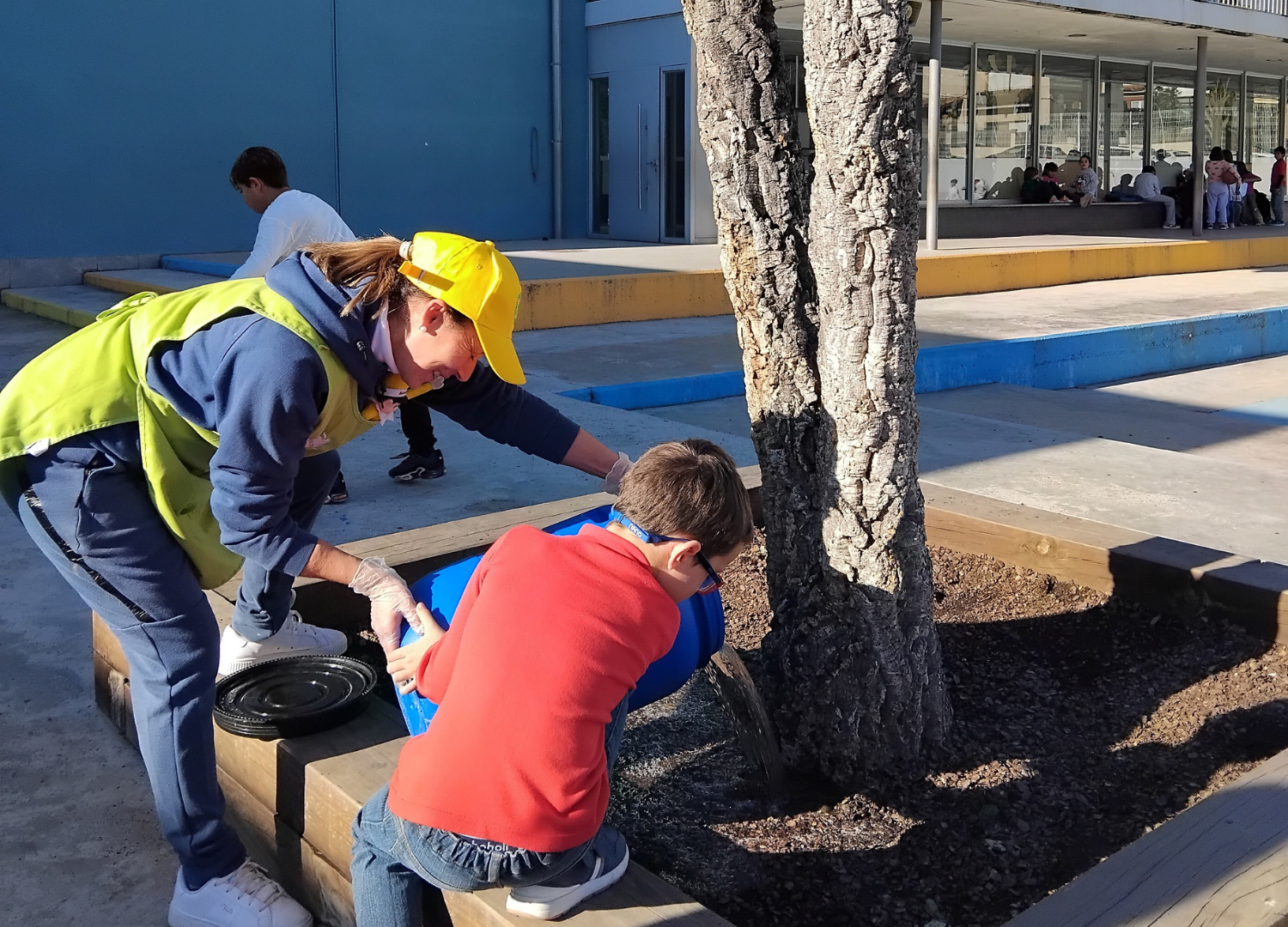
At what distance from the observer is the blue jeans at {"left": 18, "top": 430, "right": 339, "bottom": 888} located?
218 centimetres

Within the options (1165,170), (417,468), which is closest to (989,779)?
(417,468)

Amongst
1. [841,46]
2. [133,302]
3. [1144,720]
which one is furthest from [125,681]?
[1144,720]

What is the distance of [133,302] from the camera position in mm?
2414

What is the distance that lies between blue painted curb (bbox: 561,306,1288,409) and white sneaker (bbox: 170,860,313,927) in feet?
17.4

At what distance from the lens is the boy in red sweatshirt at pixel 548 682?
174cm

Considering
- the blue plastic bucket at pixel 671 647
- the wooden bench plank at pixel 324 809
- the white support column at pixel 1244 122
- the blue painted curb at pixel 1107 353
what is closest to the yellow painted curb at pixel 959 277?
the blue painted curb at pixel 1107 353

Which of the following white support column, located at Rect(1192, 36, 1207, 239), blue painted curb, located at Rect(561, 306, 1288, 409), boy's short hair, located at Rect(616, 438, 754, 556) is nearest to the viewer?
boy's short hair, located at Rect(616, 438, 754, 556)

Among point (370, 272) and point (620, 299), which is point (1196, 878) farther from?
point (620, 299)

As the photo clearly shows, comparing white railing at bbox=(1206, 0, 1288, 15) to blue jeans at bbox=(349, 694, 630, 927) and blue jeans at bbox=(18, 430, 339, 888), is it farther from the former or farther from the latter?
blue jeans at bbox=(349, 694, 630, 927)

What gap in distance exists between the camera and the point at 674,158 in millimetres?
17203

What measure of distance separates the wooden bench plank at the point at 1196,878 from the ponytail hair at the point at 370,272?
1404 mm

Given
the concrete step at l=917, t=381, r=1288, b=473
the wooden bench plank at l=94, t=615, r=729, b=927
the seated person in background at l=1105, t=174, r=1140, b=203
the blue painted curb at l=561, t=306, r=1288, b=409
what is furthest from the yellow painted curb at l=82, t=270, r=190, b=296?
the seated person in background at l=1105, t=174, r=1140, b=203

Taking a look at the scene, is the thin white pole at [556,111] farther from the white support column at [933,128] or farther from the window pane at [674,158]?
the white support column at [933,128]

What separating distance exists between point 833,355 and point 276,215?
2.88 meters
